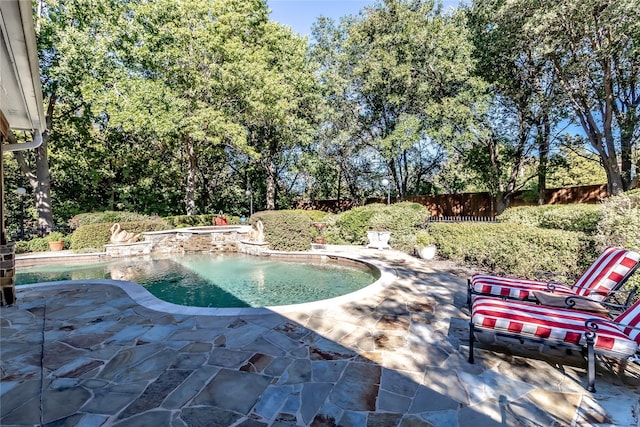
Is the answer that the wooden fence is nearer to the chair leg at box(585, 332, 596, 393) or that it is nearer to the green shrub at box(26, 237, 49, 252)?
the chair leg at box(585, 332, 596, 393)

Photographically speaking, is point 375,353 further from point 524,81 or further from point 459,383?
point 524,81

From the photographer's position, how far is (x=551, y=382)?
98.9 inches

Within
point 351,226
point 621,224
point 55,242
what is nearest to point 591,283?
point 621,224

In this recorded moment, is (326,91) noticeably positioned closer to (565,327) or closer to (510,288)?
(510,288)

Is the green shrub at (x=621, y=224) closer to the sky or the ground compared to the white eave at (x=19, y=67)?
closer to the ground

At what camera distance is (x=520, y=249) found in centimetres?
590

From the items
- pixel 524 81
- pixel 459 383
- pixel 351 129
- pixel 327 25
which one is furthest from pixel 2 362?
pixel 327 25

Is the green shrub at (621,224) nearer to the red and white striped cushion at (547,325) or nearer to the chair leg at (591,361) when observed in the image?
the red and white striped cushion at (547,325)

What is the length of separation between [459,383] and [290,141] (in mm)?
15863

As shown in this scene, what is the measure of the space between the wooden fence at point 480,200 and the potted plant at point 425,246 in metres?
7.14

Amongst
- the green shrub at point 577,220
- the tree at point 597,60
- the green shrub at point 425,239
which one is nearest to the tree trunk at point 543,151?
the tree at point 597,60

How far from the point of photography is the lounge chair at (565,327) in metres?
2.37

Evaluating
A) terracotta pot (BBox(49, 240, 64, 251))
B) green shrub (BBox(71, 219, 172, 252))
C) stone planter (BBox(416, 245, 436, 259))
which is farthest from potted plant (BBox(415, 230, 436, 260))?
terracotta pot (BBox(49, 240, 64, 251))

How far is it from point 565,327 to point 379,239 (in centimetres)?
745
